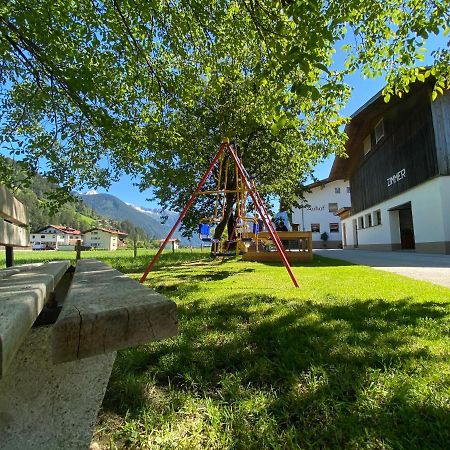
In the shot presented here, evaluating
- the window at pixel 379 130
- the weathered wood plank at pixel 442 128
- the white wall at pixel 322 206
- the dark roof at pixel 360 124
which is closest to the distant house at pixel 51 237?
the white wall at pixel 322 206

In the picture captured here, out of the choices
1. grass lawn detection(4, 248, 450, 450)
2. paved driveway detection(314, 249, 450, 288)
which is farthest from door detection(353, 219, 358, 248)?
grass lawn detection(4, 248, 450, 450)

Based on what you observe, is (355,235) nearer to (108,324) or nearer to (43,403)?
(43,403)

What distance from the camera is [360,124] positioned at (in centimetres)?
2134

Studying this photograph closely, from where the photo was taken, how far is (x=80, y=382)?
1491mm

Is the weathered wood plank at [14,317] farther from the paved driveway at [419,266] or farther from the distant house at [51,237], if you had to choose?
the distant house at [51,237]

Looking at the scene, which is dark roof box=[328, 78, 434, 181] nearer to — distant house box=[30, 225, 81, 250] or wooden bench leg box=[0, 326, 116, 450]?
wooden bench leg box=[0, 326, 116, 450]

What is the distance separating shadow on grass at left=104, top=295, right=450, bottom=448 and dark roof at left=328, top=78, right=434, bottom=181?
11.8 meters

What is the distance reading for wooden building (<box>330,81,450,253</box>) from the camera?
563 inches

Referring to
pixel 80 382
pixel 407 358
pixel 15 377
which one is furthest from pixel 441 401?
pixel 15 377

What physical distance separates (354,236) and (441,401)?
30.2 m

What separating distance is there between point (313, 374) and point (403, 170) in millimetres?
18368

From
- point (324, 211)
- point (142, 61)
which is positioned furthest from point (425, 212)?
point (324, 211)

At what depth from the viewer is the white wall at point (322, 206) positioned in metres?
42.8

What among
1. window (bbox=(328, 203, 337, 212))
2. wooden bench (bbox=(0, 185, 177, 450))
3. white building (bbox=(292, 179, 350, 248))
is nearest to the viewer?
wooden bench (bbox=(0, 185, 177, 450))
